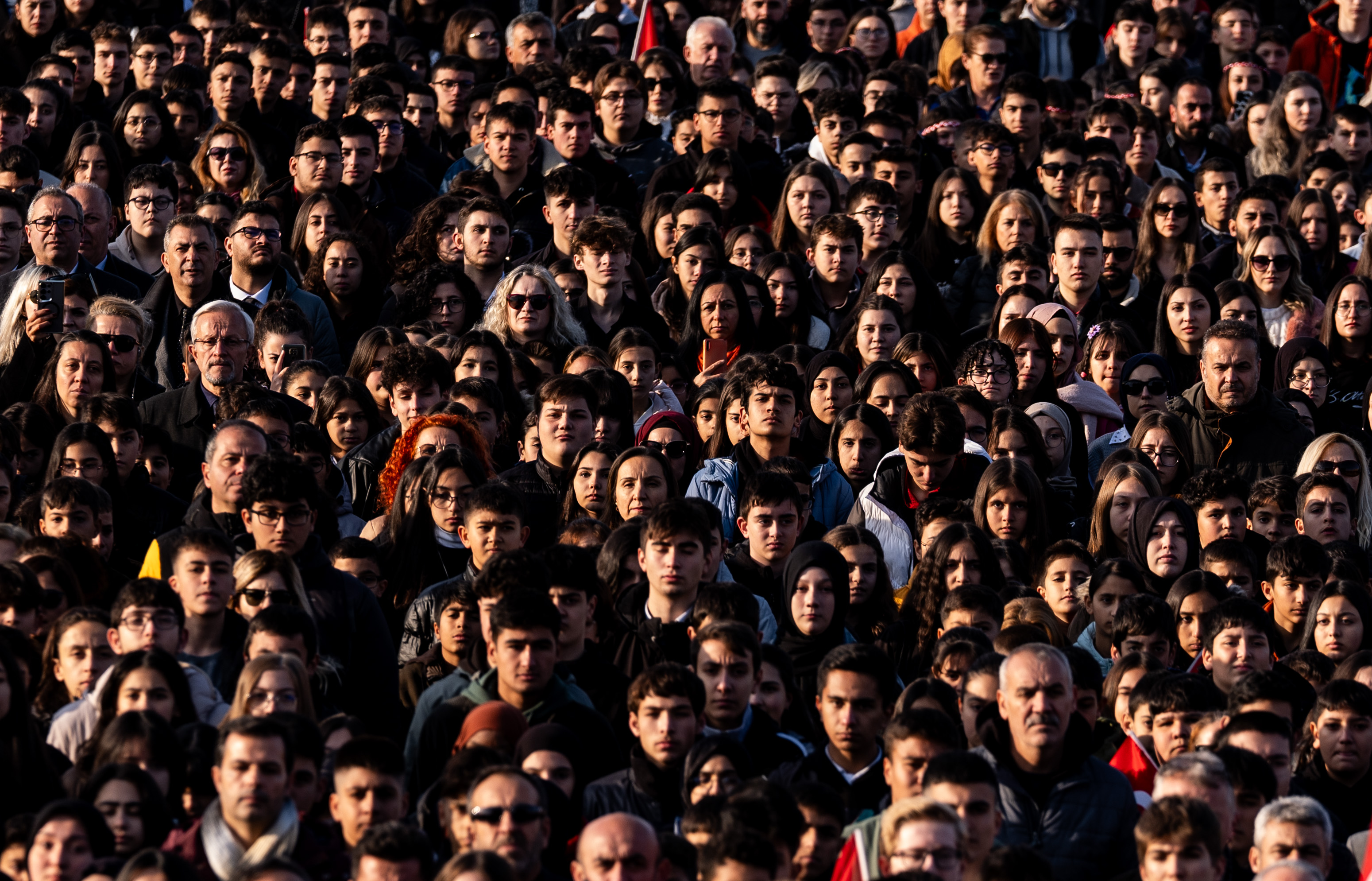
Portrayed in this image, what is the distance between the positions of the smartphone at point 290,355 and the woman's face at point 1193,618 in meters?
4.64

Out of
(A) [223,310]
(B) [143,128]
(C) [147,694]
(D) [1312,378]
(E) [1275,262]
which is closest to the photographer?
(C) [147,694]

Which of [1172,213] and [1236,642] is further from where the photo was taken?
[1172,213]

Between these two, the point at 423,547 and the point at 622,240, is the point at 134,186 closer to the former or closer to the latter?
the point at 622,240

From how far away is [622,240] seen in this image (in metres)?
14.1

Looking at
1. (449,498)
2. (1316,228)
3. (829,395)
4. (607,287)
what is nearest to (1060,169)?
(1316,228)

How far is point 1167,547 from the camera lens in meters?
11.7

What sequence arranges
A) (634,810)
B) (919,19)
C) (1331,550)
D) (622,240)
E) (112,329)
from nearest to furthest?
1. (634,810)
2. (1331,550)
3. (112,329)
4. (622,240)
5. (919,19)

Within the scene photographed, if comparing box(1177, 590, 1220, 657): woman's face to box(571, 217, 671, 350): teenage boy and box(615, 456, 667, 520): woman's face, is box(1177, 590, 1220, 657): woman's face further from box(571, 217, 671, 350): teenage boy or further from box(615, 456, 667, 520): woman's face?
box(571, 217, 671, 350): teenage boy

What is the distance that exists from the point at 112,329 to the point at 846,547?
4.02 meters

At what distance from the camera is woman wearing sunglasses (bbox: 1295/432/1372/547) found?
12609mm

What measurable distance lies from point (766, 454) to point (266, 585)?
310 centimetres

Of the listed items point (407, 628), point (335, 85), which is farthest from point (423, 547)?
point (335, 85)

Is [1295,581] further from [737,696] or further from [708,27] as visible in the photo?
[708,27]

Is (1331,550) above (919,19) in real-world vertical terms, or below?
below
